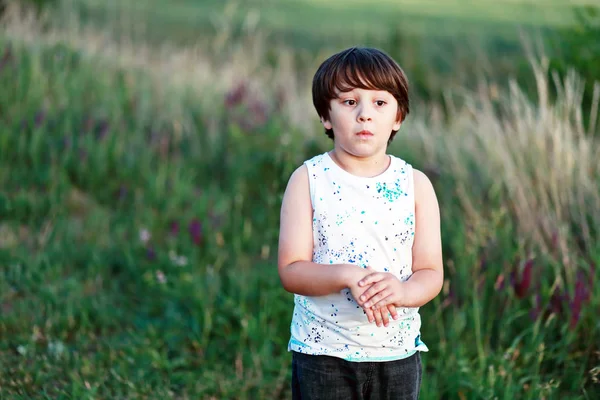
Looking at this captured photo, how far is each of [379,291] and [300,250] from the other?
0.30 meters

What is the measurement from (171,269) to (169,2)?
23711mm

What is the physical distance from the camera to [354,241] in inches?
87.7

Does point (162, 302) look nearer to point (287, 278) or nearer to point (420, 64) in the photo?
point (287, 278)

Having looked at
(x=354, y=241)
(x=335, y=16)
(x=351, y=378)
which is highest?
(x=335, y=16)

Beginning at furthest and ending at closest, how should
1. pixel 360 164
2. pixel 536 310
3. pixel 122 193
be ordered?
pixel 122 193 < pixel 536 310 < pixel 360 164

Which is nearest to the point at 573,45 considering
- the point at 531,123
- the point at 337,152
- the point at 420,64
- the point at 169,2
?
the point at 531,123

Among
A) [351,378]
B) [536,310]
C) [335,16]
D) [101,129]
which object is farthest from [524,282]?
[335,16]

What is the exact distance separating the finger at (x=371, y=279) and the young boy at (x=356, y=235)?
74mm

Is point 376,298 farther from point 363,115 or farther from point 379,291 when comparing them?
point 363,115

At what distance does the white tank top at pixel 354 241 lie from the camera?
2225mm

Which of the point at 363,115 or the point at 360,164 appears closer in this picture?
the point at 363,115

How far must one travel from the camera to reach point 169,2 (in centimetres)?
2659

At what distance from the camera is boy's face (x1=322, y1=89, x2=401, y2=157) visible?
2.18 m

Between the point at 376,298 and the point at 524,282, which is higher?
the point at 376,298
